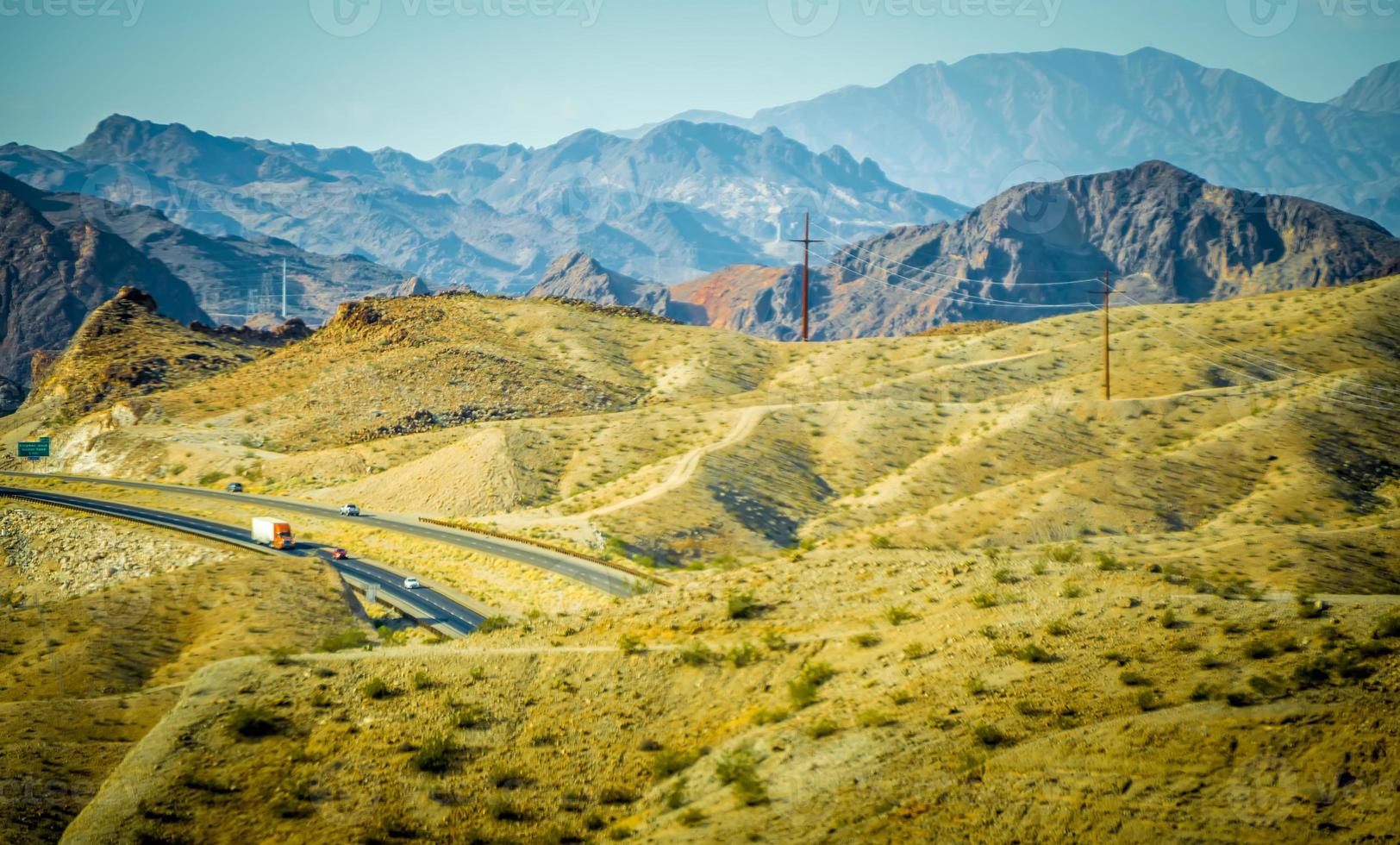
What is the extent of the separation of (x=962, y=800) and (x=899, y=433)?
67.4 m

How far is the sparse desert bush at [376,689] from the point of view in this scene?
86.0 ft

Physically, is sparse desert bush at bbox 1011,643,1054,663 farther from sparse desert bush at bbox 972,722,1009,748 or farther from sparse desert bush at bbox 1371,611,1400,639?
sparse desert bush at bbox 1371,611,1400,639

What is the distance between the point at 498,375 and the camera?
364 feet

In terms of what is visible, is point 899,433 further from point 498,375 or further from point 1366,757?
point 1366,757

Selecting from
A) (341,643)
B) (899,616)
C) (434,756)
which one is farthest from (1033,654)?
(341,643)

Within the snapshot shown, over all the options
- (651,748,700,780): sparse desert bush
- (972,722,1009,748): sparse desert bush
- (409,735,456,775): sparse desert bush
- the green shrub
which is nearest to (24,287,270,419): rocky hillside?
(409,735,456,775): sparse desert bush

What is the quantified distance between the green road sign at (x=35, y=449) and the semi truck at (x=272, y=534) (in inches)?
2384

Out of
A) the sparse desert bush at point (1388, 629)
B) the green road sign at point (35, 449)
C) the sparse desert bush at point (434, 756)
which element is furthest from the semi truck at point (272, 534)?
the green road sign at point (35, 449)

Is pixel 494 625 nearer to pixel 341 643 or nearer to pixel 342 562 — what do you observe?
pixel 341 643

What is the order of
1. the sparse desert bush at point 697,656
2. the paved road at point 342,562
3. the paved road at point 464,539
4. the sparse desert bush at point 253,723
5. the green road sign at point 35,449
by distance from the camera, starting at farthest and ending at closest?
the green road sign at point 35,449, the paved road at point 464,539, the paved road at point 342,562, the sparse desert bush at point 697,656, the sparse desert bush at point 253,723

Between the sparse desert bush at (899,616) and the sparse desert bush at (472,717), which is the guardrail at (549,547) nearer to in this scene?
the sparse desert bush at (899,616)

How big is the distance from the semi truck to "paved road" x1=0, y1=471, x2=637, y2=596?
757 cm

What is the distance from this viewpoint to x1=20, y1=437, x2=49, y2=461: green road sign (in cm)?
10738

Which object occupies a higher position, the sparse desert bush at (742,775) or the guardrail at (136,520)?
the sparse desert bush at (742,775)
